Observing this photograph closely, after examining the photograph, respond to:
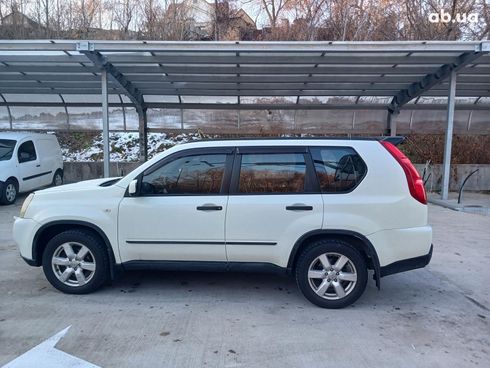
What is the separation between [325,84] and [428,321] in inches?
388

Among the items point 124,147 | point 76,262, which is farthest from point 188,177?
point 124,147

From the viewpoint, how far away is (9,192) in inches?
392

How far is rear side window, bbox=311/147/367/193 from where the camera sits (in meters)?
3.99

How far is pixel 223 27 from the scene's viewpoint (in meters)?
26.4

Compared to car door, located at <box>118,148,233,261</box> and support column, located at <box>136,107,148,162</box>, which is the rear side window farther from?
support column, located at <box>136,107,148,162</box>

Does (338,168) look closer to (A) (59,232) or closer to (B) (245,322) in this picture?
(B) (245,322)

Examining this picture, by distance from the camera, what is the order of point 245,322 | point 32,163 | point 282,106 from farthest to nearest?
point 282,106 < point 32,163 < point 245,322

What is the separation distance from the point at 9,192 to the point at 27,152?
1285mm

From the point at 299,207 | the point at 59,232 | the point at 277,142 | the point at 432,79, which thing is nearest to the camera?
the point at 299,207

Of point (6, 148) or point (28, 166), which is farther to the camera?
point (28, 166)

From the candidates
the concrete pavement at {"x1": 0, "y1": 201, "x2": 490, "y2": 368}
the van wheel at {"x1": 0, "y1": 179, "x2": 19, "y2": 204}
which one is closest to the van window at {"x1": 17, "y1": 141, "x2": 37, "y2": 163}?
the van wheel at {"x1": 0, "y1": 179, "x2": 19, "y2": 204}

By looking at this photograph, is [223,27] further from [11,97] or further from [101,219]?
[101,219]

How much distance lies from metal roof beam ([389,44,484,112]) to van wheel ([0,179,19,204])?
11948 mm

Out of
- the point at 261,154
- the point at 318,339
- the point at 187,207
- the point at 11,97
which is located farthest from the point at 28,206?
the point at 11,97
